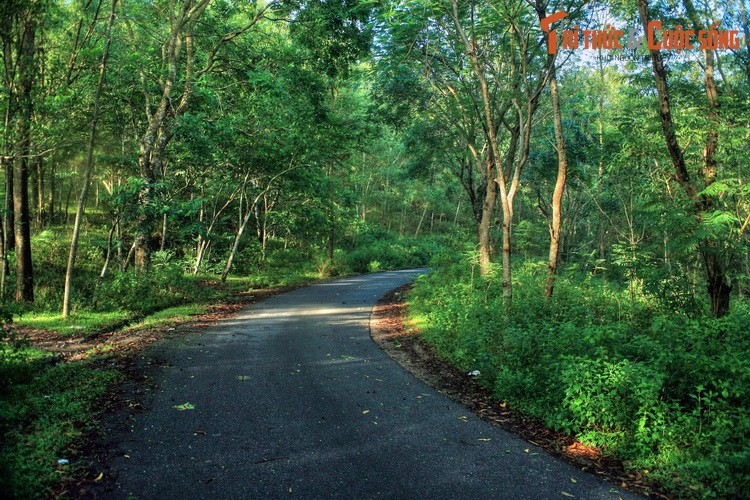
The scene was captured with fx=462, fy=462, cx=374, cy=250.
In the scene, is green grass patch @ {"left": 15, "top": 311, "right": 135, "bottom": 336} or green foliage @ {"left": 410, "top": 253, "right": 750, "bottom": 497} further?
green grass patch @ {"left": 15, "top": 311, "right": 135, "bottom": 336}

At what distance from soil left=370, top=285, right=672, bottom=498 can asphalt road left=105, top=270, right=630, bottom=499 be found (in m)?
0.22

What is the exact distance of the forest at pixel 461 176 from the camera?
5172 mm

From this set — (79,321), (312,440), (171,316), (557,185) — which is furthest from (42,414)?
(557,185)

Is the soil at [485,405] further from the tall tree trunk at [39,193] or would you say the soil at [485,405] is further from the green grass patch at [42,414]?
the tall tree trunk at [39,193]

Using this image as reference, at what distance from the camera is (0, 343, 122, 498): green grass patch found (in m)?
3.83

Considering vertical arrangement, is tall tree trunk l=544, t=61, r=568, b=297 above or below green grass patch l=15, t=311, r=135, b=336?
above

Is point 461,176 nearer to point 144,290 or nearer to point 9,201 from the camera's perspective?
point 144,290

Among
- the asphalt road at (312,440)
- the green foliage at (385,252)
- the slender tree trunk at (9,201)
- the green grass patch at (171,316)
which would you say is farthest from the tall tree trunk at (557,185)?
the green foliage at (385,252)

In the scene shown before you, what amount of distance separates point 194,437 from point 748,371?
577 cm

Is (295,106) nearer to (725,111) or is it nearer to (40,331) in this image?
(40,331)

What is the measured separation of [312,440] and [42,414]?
3020mm

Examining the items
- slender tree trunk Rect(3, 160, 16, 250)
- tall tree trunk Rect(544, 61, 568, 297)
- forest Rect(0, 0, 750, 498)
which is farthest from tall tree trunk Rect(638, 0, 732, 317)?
slender tree trunk Rect(3, 160, 16, 250)

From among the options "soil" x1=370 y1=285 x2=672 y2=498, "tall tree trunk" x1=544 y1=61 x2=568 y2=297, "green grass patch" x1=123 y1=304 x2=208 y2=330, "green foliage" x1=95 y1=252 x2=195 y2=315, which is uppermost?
"tall tree trunk" x1=544 y1=61 x2=568 y2=297

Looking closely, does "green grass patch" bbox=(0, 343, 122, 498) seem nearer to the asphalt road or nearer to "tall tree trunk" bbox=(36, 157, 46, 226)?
the asphalt road
